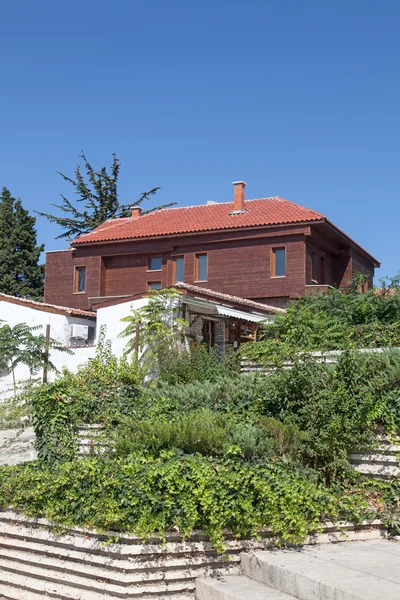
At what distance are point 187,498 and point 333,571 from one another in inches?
63.1

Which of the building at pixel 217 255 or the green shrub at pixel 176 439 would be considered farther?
the building at pixel 217 255

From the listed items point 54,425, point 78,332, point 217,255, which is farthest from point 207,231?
point 54,425

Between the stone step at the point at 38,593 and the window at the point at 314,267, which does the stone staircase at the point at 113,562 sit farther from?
the window at the point at 314,267

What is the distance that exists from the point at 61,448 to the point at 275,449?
10.7 feet

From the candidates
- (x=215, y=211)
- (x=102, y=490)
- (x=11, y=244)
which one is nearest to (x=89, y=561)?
(x=102, y=490)

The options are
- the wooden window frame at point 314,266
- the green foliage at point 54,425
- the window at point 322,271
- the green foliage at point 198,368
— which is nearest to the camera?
the green foliage at point 54,425

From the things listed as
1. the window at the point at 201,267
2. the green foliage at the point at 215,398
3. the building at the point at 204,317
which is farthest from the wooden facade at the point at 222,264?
the green foliage at the point at 215,398

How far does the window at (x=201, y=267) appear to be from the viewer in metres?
28.6

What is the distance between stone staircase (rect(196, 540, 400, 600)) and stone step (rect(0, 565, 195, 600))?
12.2 inches

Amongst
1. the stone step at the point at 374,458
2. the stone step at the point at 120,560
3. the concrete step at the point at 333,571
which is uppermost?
the stone step at the point at 374,458

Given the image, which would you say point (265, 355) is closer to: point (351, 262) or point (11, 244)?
point (351, 262)

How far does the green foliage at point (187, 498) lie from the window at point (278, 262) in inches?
766

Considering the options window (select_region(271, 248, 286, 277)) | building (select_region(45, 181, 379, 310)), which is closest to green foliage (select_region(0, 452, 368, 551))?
building (select_region(45, 181, 379, 310))

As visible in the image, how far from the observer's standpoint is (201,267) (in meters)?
28.7
